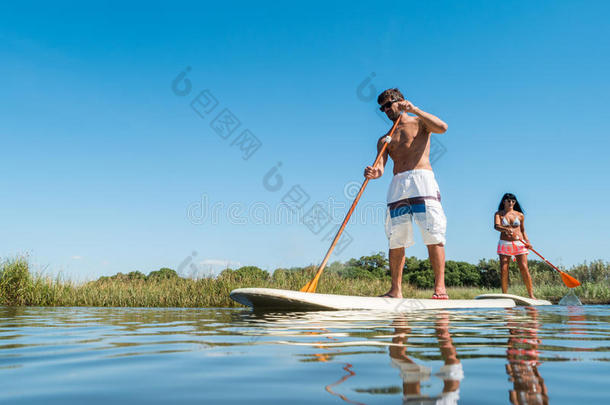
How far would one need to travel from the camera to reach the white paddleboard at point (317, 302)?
4.57 m

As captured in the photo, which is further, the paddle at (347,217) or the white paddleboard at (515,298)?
the white paddleboard at (515,298)

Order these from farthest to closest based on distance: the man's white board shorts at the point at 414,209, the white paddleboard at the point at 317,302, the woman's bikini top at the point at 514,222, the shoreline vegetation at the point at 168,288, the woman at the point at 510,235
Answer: the woman's bikini top at the point at 514,222 < the woman at the point at 510,235 < the shoreline vegetation at the point at 168,288 < the man's white board shorts at the point at 414,209 < the white paddleboard at the point at 317,302

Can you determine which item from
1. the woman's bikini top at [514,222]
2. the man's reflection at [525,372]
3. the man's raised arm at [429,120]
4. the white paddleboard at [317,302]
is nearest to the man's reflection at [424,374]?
the man's reflection at [525,372]

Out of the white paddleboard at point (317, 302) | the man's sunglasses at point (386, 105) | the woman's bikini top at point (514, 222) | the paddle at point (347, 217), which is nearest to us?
the white paddleboard at point (317, 302)

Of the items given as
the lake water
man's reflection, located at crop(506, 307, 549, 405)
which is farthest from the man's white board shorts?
man's reflection, located at crop(506, 307, 549, 405)

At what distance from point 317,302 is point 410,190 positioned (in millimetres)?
2079

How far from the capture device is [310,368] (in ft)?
5.15

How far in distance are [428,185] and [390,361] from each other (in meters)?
4.43

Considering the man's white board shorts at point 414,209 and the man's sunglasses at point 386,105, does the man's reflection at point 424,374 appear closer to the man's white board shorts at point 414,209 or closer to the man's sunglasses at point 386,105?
the man's white board shorts at point 414,209

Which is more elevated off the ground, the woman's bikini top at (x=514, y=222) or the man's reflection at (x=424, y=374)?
the woman's bikini top at (x=514, y=222)

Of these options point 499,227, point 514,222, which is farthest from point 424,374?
point 514,222

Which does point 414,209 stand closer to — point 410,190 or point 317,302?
point 410,190

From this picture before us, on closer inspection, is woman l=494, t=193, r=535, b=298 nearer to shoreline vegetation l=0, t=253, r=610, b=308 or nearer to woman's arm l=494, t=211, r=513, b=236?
woman's arm l=494, t=211, r=513, b=236

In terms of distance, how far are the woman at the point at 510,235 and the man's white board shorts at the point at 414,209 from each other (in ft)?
13.6
